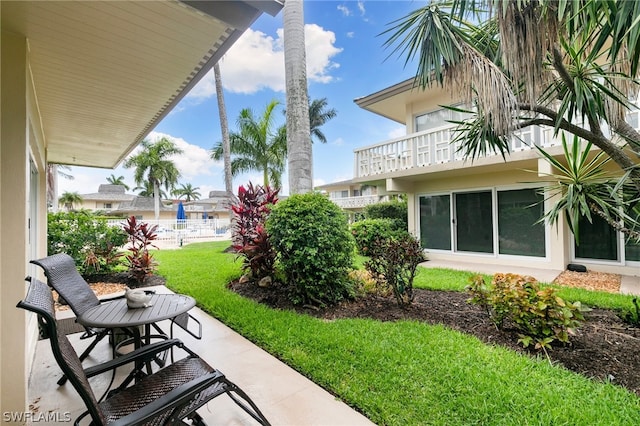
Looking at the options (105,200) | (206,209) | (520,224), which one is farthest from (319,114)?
(105,200)

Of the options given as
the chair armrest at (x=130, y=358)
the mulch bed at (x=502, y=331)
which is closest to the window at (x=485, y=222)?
the mulch bed at (x=502, y=331)

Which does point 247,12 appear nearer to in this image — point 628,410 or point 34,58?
point 34,58

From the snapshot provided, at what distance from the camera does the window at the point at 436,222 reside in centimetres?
1037

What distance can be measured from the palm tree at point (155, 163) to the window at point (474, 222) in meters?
27.3

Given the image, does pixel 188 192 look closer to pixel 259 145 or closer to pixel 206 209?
pixel 206 209

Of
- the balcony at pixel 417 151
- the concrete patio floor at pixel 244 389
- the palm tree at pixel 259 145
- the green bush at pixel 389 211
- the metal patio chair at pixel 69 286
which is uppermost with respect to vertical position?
the palm tree at pixel 259 145

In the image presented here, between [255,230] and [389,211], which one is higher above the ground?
[389,211]

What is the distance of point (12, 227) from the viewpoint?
2.26m

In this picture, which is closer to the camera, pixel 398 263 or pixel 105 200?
pixel 398 263

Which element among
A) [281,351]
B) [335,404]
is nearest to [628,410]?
[335,404]

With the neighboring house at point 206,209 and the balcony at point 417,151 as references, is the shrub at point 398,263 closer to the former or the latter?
the balcony at point 417,151

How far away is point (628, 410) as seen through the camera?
2.34m

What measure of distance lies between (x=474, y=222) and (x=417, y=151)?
3.07 meters

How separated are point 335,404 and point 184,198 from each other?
58.1m
